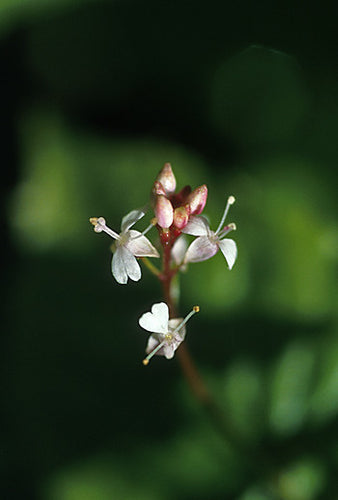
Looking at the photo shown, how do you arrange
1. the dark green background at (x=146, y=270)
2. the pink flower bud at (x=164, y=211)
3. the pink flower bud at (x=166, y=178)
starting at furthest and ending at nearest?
the dark green background at (x=146, y=270)
the pink flower bud at (x=166, y=178)
the pink flower bud at (x=164, y=211)

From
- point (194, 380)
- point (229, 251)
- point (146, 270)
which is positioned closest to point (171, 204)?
point (229, 251)

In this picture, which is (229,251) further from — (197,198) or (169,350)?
(169,350)

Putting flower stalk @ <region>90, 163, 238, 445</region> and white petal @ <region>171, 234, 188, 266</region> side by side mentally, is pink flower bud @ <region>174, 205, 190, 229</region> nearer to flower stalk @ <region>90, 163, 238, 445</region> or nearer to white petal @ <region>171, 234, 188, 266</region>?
flower stalk @ <region>90, 163, 238, 445</region>

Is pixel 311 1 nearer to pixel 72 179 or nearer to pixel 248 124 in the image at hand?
pixel 248 124

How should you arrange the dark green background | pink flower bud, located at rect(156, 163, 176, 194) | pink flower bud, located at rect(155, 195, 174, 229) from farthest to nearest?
1. the dark green background
2. pink flower bud, located at rect(156, 163, 176, 194)
3. pink flower bud, located at rect(155, 195, 174, 229)

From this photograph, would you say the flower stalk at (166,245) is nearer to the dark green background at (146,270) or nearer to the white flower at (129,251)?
the white flower at (129,251)

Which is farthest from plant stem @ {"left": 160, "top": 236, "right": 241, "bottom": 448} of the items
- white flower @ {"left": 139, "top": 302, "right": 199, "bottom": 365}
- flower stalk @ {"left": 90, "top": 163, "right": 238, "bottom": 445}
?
white flower @ {"left": 139, "top": 302, "right": 199, "bottom": 365}

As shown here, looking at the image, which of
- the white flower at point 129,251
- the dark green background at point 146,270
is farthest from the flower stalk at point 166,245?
the dark green background at point 146,270

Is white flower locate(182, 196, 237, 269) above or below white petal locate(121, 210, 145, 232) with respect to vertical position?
above

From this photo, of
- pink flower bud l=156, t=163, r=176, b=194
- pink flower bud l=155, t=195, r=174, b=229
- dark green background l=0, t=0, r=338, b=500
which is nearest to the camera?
pink flower bud l=155, t=195, r=174, b=229
